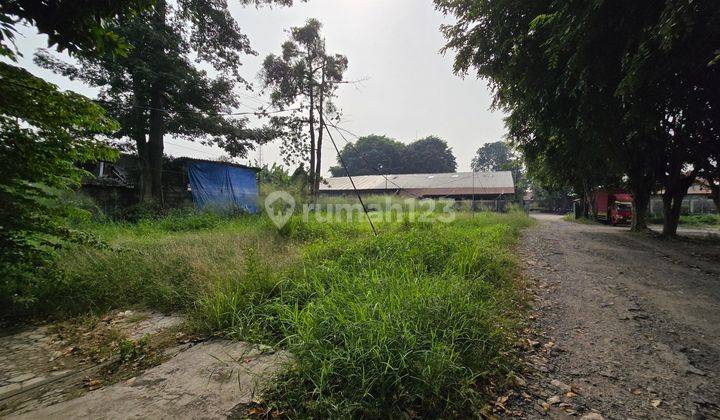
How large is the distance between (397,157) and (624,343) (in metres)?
52.3

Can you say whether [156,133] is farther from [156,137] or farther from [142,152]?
[142,152]

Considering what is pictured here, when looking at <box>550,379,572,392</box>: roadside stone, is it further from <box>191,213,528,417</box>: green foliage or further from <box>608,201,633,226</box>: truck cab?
<box>608,201,633,226</box>: truck cab

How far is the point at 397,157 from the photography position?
53.7 metres

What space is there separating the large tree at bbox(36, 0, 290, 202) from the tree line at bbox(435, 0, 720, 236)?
27.5 feet

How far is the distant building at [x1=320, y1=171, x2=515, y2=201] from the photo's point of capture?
2820cm

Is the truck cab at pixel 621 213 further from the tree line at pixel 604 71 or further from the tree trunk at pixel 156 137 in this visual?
the tree trunk at pixel 156 137

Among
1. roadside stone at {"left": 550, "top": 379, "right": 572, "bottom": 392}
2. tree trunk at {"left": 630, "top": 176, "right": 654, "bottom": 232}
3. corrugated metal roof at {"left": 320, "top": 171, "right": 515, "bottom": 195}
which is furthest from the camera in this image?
corrugated metal roof at {"left": 320, "top": 171, "right": 515, "bottom": 195}

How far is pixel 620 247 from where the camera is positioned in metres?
7.76

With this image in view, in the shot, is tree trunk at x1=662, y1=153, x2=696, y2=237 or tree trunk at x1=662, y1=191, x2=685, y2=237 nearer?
tree trunk at x1=662, y1=153, x2=696, y2=237

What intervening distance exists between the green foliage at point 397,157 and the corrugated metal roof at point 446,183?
19029 mm

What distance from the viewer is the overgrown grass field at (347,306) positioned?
6.06ft

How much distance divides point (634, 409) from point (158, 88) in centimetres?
1445

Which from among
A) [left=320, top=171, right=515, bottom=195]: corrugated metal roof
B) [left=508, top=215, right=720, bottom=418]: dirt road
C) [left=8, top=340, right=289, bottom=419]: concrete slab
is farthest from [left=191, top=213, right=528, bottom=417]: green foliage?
[left=320, top=171, right=515, bottom=195]: corrugated metal roof
